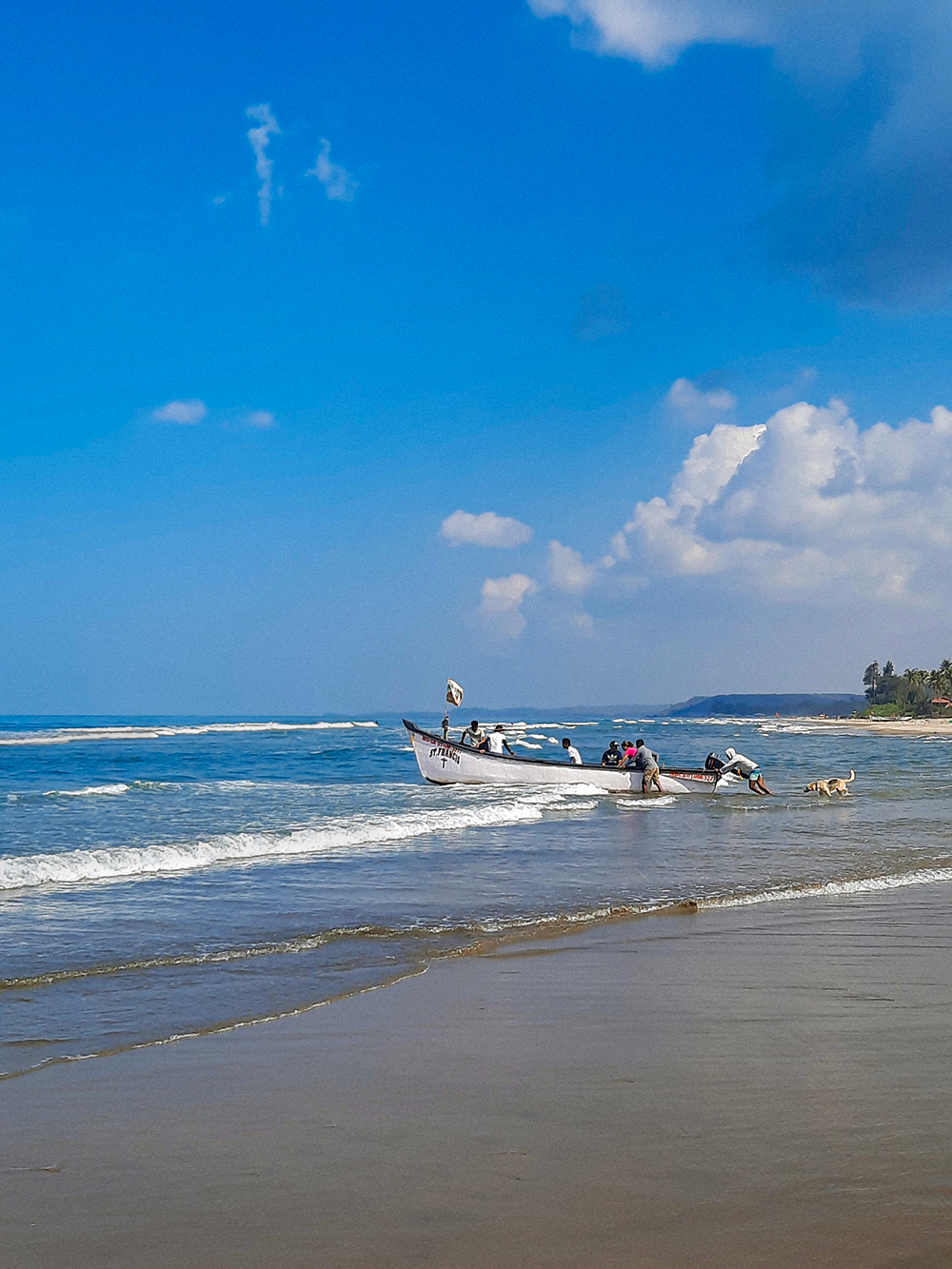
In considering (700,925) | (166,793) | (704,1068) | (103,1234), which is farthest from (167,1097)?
(166,793)

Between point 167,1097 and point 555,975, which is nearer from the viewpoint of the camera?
point 167,1097

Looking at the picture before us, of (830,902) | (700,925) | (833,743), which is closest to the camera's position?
(700,925)

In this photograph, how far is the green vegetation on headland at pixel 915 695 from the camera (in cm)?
12219

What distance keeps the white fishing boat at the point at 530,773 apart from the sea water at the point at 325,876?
1.72 ft

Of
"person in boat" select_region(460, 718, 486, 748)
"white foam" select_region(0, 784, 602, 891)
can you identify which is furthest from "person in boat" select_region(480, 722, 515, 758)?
"white foam" select_region(0, 784, 602, 891)

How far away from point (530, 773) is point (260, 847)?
13448 millimetres

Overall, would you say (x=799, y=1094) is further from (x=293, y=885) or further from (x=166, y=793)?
(x=166, y=793)

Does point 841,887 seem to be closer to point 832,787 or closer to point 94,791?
point 832,787

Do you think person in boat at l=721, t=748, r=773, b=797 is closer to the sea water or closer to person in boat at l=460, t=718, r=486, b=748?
the sea water

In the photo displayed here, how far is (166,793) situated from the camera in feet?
87.7

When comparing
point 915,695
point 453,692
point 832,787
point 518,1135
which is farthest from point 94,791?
point 915,695

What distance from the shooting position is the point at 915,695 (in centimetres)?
13100

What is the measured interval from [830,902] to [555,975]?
15.0ft

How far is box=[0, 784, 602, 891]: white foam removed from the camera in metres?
12.7
